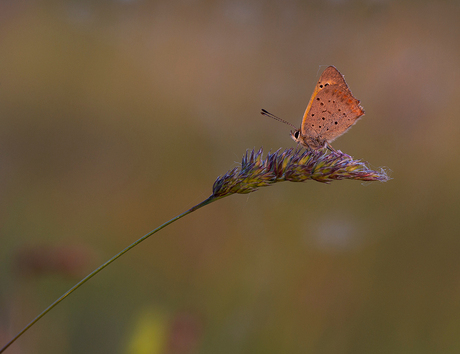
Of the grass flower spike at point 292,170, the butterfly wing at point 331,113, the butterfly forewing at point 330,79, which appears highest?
the butterfly forewing at point 330,79

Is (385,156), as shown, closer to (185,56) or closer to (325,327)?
(325,327)

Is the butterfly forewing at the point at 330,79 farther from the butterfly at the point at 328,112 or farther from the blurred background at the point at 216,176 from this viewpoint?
the blurred background at the point at 216,176

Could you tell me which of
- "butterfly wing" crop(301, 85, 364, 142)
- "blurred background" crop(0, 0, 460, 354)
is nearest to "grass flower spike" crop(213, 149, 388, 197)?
"butterfly wing" crop(301, 85, 364, 142)

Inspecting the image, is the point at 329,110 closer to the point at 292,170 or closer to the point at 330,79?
the point at 330,79

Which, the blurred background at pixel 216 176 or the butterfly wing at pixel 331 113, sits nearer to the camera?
the butterfly wing at pixel 331 113

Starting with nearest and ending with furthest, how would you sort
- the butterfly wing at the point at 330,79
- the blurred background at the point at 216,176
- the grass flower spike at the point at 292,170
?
the grass flower spike at the point at 292,170 → the butterfly wing at the point at 330,79 → the blurred background at the point at 216,176

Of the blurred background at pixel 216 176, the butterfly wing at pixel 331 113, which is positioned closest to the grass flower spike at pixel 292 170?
the butterfly wing at pixel 331 113

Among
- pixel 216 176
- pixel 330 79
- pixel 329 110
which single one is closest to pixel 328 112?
pixel 329 110

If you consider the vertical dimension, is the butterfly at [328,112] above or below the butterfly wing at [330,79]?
below
